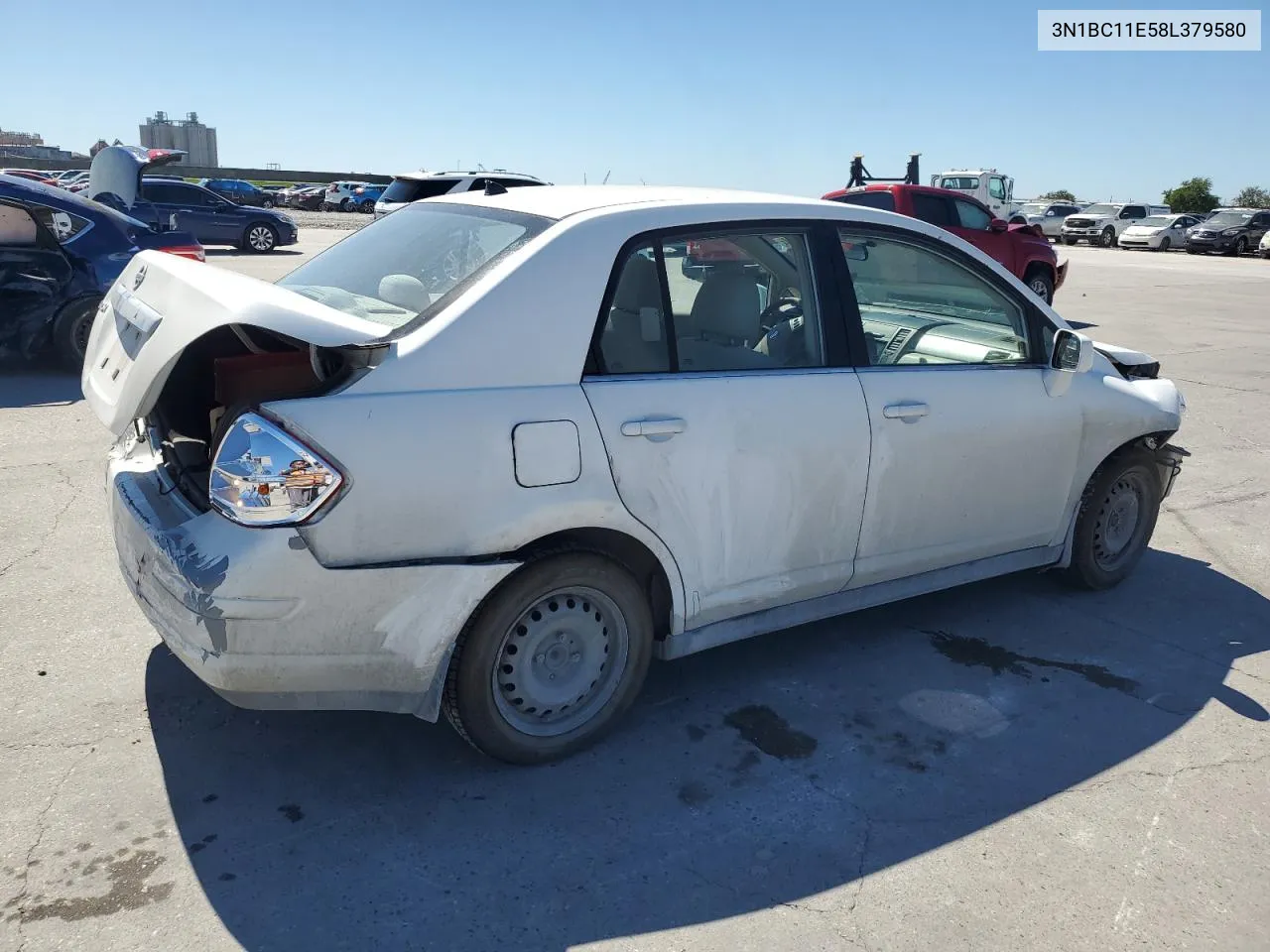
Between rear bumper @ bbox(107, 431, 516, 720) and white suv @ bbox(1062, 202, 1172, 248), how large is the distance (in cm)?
4023

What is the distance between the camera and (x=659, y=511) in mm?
3164

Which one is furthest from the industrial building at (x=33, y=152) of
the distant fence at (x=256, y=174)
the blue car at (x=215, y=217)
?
the blue car at (x=215, y=217)

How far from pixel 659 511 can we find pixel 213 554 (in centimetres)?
127

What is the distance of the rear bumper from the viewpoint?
2.66 m

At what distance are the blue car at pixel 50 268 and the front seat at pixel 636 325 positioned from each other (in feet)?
21.8

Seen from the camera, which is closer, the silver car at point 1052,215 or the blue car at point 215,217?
the blue car at point 215,217

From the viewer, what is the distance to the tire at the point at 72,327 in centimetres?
869

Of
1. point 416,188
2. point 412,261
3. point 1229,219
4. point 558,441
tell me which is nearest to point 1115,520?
point 558,441

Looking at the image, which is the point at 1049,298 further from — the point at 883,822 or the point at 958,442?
the point at 883,822

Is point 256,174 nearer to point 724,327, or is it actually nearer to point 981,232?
point 981,232

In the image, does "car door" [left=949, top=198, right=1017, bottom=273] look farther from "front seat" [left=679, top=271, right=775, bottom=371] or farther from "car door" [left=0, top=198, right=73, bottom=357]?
"front seat" [left=679, top=271, right=775, bottom=371]

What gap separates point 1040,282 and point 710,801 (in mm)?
14308

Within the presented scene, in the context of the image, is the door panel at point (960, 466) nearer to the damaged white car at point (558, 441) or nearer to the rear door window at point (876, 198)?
the damaged white car at point (558, 441)

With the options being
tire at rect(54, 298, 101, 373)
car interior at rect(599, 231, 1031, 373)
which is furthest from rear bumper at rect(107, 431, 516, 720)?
tire at rect(54, 298, 101, 373)
